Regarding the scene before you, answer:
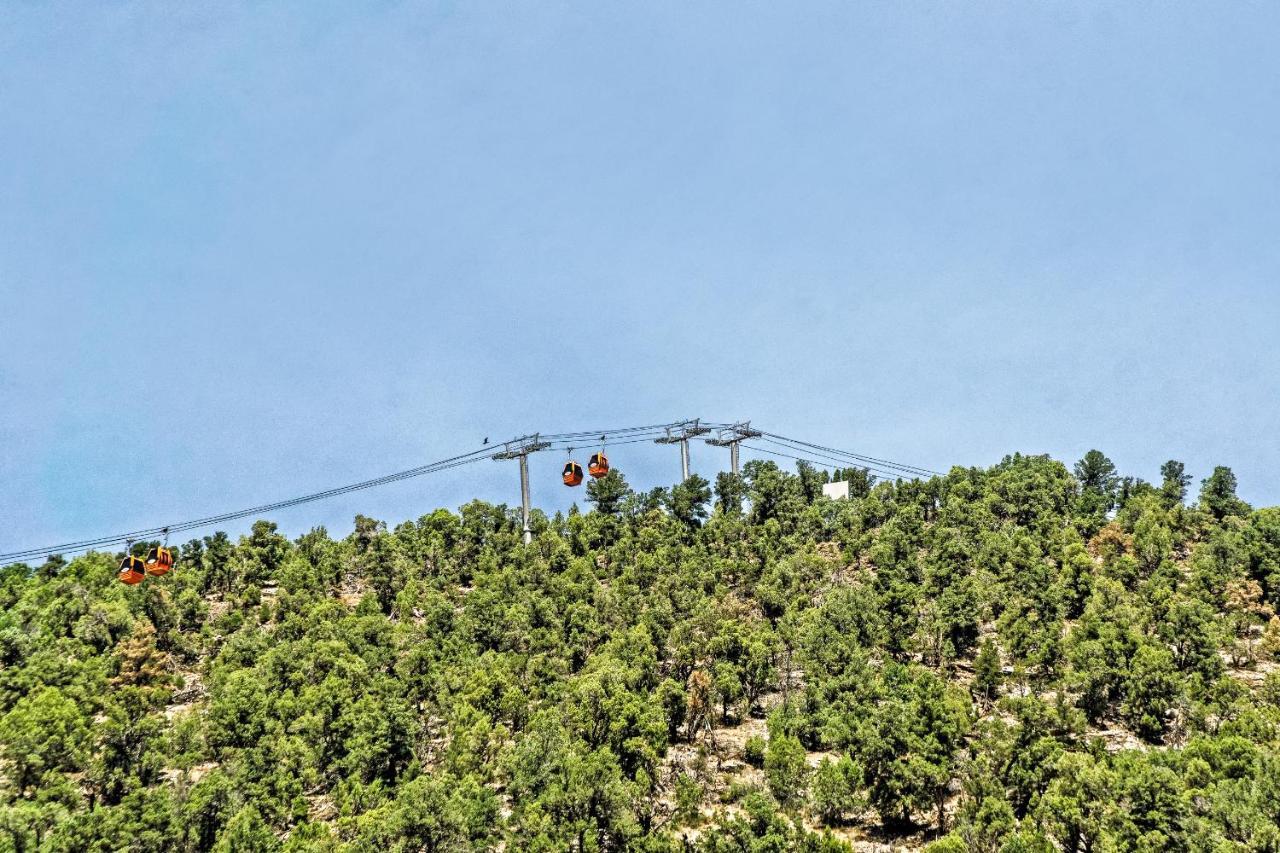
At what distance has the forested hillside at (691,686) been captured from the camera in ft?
149

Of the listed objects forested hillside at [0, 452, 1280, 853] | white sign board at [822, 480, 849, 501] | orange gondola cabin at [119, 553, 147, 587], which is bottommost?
forested hillside at [0, 452, 1280, 853]

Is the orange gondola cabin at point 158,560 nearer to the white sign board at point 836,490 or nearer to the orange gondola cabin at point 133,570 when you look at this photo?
the orange gondola cabin at point 133,570

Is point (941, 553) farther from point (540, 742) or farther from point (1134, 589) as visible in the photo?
point (540, 742)

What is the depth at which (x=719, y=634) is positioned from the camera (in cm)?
6444

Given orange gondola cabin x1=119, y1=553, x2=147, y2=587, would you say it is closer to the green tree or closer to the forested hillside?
the forested hillside

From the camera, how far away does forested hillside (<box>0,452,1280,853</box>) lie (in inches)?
1783

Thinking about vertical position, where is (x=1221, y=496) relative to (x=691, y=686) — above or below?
above

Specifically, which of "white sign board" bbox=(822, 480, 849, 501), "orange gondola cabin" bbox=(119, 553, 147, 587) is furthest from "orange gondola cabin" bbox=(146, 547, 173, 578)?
"white sign board" bbox=(822, 480, 849, 501)

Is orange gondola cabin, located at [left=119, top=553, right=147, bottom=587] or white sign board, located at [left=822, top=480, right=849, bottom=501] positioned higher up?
white sign board, located at [left=822, top=480, right=849, bottom=501]

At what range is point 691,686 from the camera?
198 feet

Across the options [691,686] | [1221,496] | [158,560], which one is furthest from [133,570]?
[1221,496]

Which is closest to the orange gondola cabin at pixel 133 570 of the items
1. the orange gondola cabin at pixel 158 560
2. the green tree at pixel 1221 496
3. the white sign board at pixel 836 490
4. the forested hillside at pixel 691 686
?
the orange gondola cabin at pixel 158 560

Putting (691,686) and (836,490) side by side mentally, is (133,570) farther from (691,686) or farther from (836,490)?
(836,490)

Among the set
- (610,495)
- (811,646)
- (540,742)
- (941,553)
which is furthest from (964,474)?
(540,742)
